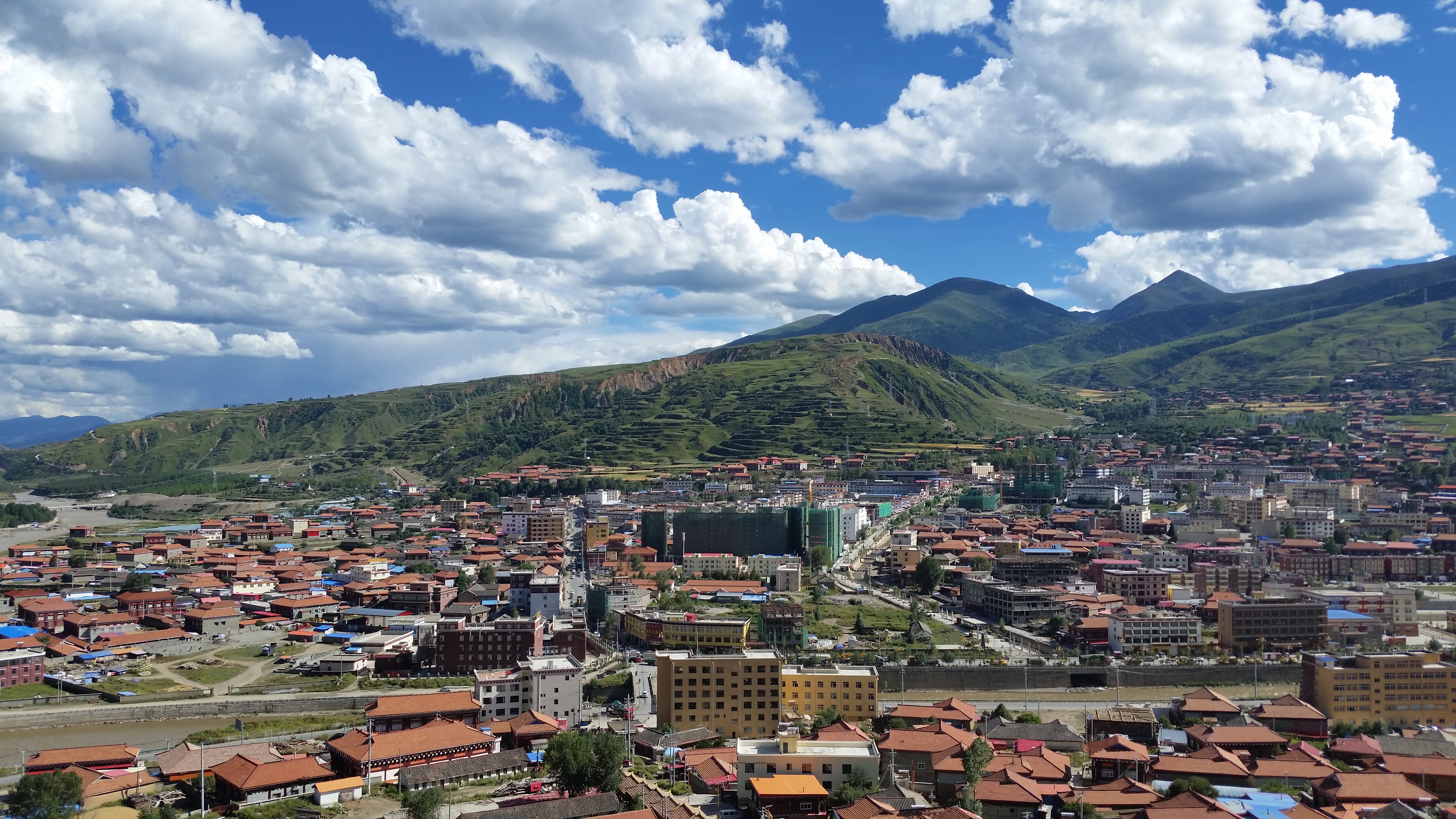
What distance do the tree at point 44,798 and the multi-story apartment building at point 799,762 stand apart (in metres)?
11.9

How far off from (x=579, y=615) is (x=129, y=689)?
13309 mm

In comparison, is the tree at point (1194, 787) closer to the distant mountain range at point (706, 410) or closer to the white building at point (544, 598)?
the white building at point (544, 598)

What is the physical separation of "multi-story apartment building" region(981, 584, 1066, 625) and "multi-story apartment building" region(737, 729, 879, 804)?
65.0ft

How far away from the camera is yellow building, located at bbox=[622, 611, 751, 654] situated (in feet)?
112

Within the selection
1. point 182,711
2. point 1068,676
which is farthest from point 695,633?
point 182,711

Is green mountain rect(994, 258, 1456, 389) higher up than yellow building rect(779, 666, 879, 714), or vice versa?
green mountain rect(994, 258, 1456, 389)

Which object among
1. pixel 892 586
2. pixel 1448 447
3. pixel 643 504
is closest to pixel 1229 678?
pixel 892 586

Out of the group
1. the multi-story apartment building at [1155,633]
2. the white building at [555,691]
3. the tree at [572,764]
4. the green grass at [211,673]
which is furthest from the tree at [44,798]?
the multi-story apartment building at [1155,633]

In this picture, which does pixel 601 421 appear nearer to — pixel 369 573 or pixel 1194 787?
pixel 369 573

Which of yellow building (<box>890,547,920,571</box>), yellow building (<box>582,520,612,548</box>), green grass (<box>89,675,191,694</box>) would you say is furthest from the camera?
yellow building (<box>582,520,612,548</box>)

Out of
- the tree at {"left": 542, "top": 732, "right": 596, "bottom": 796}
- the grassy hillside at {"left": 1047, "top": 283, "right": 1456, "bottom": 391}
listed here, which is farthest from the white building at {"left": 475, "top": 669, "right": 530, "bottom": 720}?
the grassy hillside at {"left": 1047, "top": 283, "right": 1456, "bottom": 391}

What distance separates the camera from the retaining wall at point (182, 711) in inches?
1107

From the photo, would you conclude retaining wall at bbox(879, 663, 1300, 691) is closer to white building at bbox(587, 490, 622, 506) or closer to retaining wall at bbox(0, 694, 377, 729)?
retaining wall at bbox(0, 694, 377, 729)

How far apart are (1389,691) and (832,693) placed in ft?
46.7
